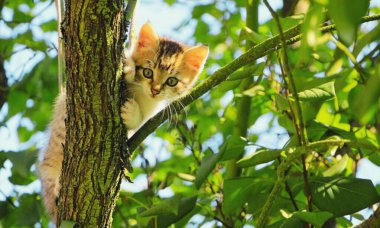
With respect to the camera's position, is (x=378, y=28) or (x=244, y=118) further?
(x=244, y=118)

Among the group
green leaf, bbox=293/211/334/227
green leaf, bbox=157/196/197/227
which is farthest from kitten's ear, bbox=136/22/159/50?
green leaf, bbox=293/211/334/227

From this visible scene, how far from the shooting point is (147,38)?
3.61m

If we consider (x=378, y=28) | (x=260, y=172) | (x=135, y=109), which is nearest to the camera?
(x=378, y=28)

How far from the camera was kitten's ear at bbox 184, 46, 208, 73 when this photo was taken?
3.75 m

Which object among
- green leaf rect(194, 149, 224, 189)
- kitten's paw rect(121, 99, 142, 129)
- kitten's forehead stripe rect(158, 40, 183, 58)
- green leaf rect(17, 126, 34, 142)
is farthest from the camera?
green leaf rect(17, 126, 34, 142)

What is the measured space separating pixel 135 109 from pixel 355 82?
1.03m

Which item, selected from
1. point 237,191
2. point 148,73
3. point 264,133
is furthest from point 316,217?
point 264,133

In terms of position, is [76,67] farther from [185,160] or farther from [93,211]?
[185,160]

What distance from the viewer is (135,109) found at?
2.94 metres

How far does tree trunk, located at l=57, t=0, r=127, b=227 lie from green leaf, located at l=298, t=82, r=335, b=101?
0.66 meters

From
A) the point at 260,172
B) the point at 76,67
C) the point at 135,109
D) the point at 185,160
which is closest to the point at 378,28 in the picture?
the point at 76,67

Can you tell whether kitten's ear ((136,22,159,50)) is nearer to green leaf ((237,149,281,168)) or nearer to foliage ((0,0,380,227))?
foliage ((0,0,380,227))

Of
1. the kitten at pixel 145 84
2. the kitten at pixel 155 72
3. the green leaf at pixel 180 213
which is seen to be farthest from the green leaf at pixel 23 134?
the green leaf at pixel 180 213

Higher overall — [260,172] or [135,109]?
[135,109]
